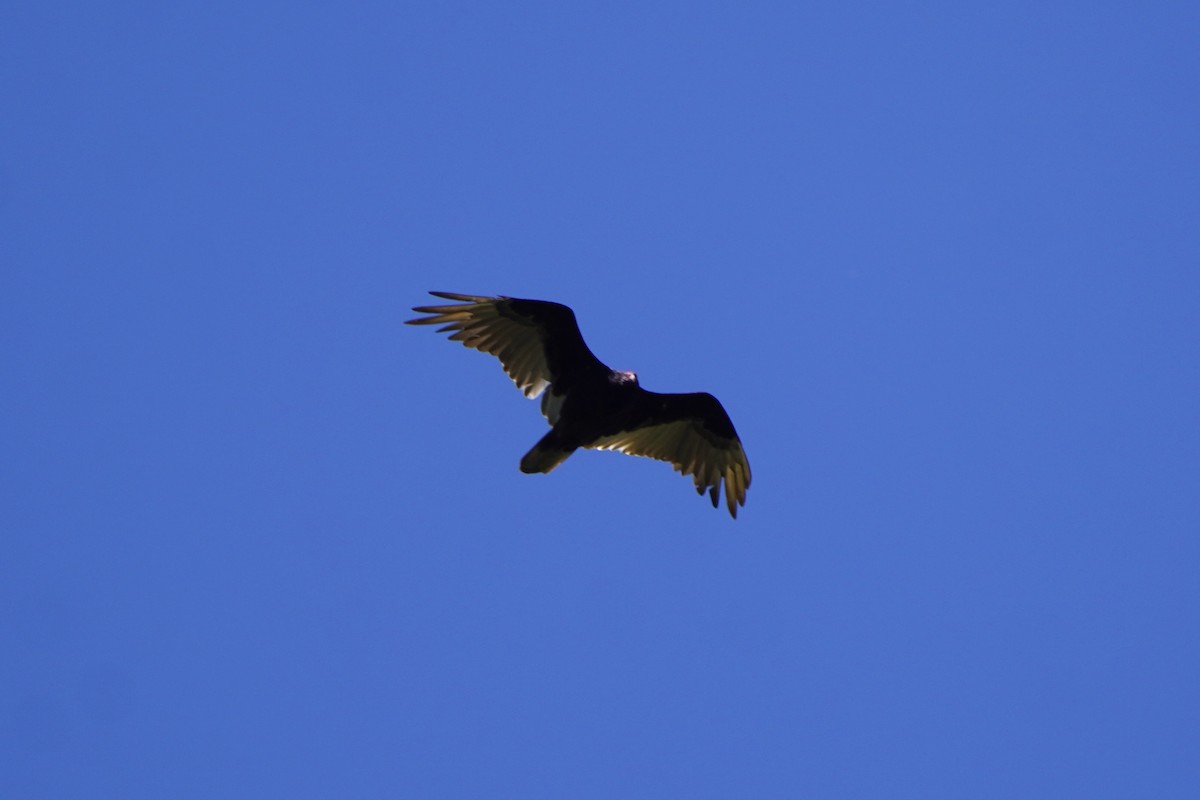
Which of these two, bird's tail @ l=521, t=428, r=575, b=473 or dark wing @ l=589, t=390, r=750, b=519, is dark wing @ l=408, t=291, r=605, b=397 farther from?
dark wing @ l=589, t=390, r=750, b=519

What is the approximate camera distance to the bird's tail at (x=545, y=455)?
10000 mm

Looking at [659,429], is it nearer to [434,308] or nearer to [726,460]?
[726,460]

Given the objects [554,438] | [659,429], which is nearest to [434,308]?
[554,438]

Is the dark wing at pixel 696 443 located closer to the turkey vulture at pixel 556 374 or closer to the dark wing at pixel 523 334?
the turkey vulture at pixel 556 374

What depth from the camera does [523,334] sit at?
1041 cm

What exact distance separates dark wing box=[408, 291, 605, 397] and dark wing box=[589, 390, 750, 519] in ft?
2.78

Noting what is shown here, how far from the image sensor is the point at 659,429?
433 inches

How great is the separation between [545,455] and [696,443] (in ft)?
5.52

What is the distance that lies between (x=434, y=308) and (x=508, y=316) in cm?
63

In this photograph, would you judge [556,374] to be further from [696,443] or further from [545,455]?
[696,443]

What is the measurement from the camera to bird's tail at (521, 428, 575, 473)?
1000cm

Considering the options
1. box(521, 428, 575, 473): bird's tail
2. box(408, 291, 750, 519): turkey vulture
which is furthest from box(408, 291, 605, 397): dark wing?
box(521, 428, 575, 473): bird's tail

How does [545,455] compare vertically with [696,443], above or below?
below

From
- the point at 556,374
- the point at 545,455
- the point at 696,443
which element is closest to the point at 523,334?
the point at 556,374
